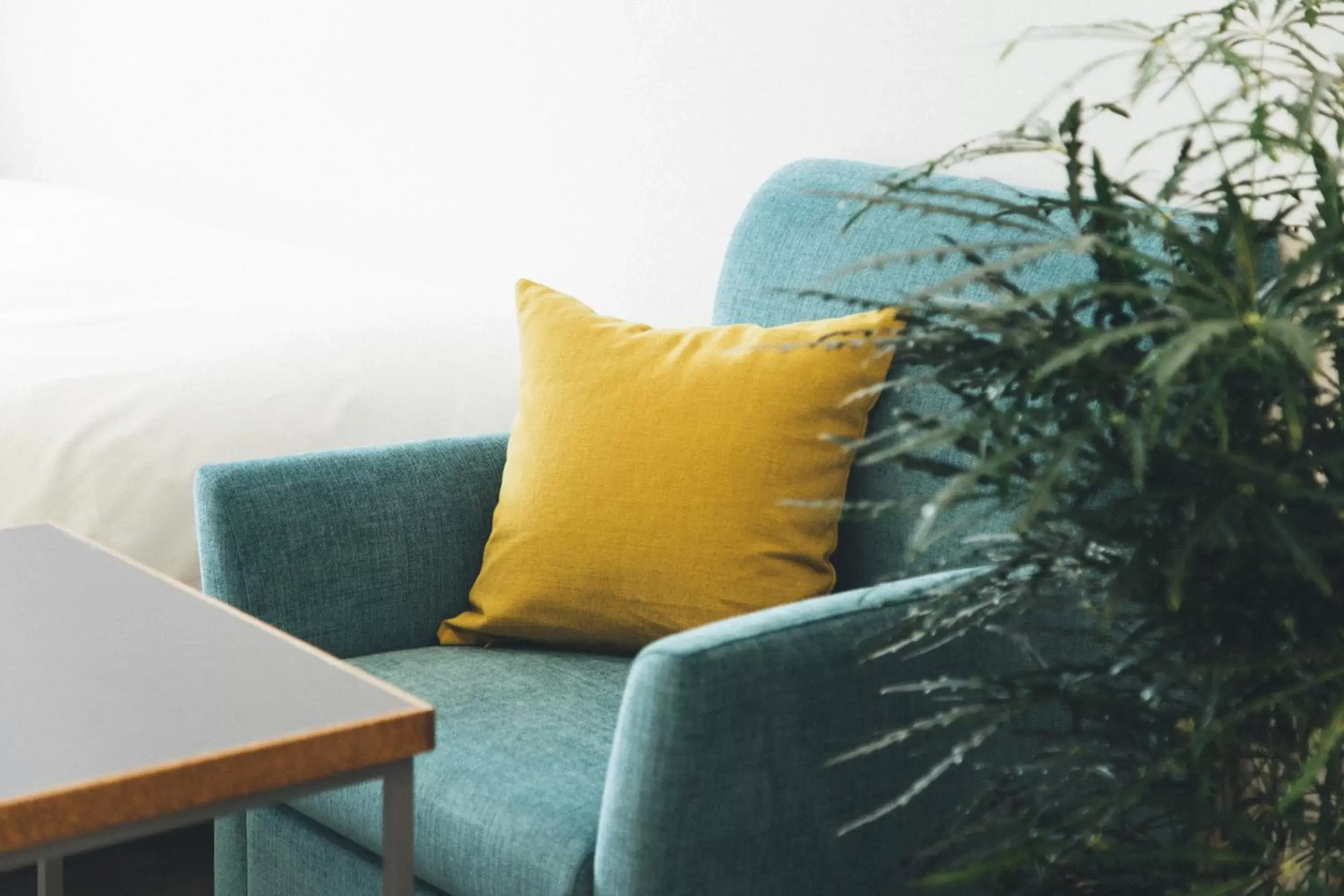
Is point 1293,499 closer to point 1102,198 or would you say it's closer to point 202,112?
point 1102,198

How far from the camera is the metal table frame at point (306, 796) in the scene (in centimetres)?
94

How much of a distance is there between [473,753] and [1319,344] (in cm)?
88

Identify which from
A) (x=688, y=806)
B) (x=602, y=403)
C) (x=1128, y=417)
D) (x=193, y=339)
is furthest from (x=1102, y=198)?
(x=193, y=339)

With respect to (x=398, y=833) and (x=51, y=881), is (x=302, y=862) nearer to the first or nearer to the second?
(x=51, y=881)

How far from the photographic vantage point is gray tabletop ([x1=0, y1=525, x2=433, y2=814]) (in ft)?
3.26

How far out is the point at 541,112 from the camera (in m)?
2.99

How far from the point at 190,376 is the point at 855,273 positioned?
35.2 inches

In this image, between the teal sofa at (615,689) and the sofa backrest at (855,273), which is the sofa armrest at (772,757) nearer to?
the teal sofa at (615,689)

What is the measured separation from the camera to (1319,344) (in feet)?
3.12

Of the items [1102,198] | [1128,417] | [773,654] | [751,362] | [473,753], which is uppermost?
[1102,198]

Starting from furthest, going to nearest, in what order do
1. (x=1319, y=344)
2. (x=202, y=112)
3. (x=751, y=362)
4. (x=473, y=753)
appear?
(x=202, y=112), (x=751, y=362), (x=473, y=753), (x=1319, y=344)

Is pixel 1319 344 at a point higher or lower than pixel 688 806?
higher

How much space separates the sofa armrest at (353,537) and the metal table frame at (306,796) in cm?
A: 71

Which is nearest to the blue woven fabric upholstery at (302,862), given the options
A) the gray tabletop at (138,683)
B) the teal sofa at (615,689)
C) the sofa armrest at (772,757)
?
the teal sofa at (615,689)
